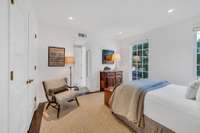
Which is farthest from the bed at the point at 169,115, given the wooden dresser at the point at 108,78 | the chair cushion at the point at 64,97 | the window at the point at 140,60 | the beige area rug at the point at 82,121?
the window at the point at 140,60

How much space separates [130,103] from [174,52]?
106 inches

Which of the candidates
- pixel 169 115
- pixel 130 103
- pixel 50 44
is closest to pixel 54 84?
pixel 50 44

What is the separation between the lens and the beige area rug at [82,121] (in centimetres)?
218

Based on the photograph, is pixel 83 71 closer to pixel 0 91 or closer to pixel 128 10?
pixel 128 10

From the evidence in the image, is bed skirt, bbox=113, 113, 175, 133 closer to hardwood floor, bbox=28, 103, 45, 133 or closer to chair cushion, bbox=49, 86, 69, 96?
hardwood floor, bbox=28, 103, 45, 133

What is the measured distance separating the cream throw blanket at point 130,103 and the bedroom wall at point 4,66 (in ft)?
5.88

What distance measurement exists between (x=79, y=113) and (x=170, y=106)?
2.11 metres

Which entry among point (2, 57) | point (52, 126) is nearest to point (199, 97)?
point (2, 57)

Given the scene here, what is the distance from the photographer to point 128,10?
113 inches

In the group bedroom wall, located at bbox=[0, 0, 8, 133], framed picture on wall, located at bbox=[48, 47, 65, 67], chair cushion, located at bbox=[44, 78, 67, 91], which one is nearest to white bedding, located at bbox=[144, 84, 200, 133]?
bedroom wall, located at bbox=[0, 0, 8, 133]

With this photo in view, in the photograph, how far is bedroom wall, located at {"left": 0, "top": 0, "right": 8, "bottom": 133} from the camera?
1069 millimetres

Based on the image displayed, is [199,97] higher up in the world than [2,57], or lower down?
lower down

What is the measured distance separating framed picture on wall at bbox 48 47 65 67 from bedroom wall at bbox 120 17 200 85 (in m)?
3.39

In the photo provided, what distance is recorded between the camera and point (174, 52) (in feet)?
12.2
